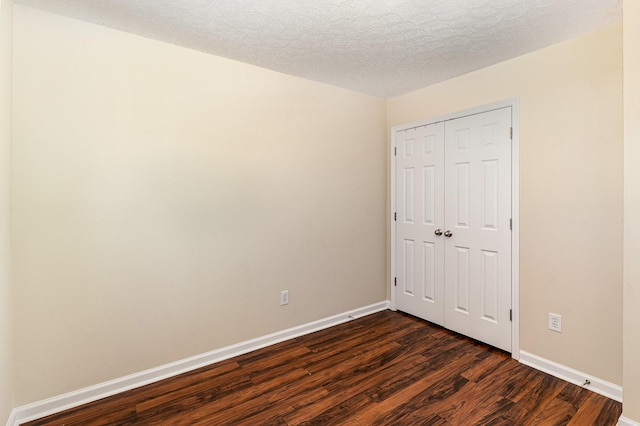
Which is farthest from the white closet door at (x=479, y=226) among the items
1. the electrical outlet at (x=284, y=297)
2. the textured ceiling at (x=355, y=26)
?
the electrical outlet at (x=284, y=297)

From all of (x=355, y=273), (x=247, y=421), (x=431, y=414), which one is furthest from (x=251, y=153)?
(x=431, y=414)

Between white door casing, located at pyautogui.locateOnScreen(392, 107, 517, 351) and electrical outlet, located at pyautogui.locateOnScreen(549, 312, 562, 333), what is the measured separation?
289 mm

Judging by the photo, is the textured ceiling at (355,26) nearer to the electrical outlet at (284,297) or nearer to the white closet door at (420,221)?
the white closet door at (420,221)

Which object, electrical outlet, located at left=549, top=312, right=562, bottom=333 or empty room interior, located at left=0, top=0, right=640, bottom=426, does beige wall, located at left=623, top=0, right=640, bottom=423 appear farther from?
electrical outlet, located at left=549, top=312, right=562, bottom=333

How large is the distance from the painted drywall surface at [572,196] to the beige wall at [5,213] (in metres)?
3.31

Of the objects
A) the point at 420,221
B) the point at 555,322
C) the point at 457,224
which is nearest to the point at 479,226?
the point at 457,224

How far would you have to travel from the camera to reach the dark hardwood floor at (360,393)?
1842 mm

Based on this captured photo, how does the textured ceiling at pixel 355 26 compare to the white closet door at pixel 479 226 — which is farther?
the white closet door at pixel 479 226

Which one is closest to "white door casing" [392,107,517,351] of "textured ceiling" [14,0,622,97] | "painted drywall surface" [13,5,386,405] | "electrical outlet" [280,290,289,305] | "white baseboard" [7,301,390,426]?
"textured ceiling" [14,0,622,97]

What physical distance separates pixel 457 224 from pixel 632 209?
4.40 feet

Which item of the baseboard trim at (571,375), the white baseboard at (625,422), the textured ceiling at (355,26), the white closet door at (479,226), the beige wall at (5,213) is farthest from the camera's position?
the white closet door at (479,226)

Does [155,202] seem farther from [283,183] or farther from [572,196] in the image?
[572,196]

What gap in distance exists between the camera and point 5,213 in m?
1.65

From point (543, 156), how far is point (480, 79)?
2.91 ft
